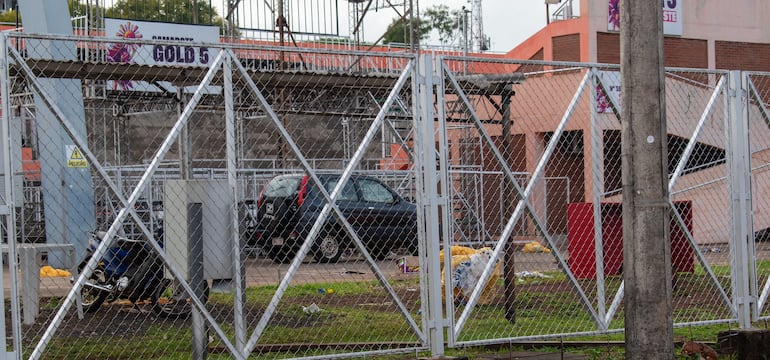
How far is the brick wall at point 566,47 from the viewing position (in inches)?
1304

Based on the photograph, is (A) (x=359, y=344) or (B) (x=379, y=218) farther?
(B) (x=379, y=218)

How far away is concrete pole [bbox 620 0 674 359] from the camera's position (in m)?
6.67

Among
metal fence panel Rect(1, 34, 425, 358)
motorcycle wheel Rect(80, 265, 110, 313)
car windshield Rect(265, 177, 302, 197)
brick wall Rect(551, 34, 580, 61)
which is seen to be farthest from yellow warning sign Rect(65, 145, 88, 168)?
brick wall Rect(551, 34, 580, 61)

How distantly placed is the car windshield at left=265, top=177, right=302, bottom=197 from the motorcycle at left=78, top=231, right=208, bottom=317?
7320 mm

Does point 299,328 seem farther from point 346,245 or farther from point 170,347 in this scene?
point 346,245

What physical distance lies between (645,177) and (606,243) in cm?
802

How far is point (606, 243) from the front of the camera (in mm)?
14492

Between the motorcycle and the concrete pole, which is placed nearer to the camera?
the concrete pole

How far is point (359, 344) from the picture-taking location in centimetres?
855

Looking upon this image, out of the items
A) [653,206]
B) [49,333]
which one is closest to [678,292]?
[653,206]

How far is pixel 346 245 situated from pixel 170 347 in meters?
8.41

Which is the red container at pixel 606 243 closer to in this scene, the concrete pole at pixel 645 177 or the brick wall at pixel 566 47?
the concrete pole at pixel 645 177

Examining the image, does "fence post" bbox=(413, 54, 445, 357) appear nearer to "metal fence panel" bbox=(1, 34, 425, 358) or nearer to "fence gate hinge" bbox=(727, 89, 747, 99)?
"metal fence panel" bbox=(1, 34, 425, 358)

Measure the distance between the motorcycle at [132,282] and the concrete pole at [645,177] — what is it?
18.5ft
